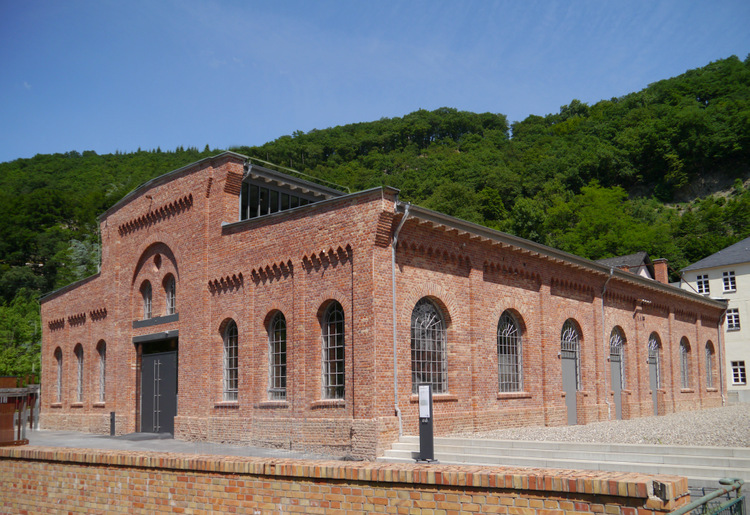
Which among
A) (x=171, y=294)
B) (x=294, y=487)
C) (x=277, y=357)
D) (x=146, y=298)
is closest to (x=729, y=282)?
(x=277, y=357)

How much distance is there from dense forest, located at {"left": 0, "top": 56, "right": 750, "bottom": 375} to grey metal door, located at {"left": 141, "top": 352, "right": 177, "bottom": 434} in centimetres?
3210

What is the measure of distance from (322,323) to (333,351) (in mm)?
803

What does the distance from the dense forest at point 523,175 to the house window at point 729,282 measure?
50.9ft

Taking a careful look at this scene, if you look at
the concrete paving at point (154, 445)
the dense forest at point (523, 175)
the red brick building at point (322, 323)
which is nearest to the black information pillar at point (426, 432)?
the red brick building at point (322, 323)

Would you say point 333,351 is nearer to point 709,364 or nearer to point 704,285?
point 709,364

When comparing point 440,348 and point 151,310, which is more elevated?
point 151,310

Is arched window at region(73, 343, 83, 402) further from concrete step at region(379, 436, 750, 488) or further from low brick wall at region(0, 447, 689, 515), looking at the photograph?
low brick wall at region(0, 447, 689, 515)

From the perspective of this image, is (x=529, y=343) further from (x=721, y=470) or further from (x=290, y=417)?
(x=721, y=470)

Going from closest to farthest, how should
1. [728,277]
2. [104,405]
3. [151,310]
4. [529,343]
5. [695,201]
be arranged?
[529,343]
[151,310]
[104,405]
[728,277]
[695,201]

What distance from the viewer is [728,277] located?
4975 centimetres

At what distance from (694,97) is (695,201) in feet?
47.3

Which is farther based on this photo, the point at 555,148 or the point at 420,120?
the point at 420,120

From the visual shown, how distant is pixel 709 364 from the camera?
4084 cm

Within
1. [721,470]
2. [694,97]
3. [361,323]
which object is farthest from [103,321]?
[694,97]
